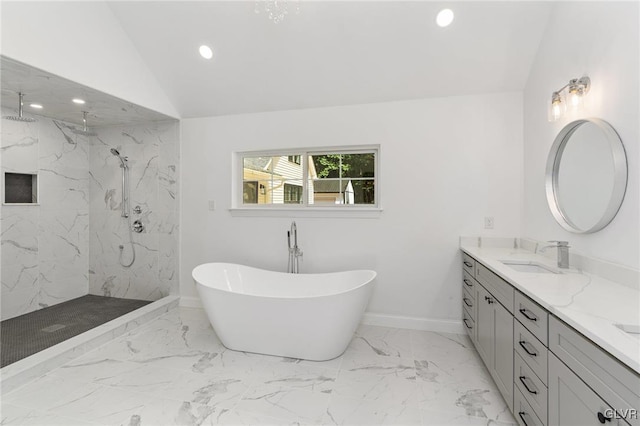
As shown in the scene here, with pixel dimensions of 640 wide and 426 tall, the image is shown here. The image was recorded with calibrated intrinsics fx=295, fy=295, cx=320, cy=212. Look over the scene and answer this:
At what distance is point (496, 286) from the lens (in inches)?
71.4

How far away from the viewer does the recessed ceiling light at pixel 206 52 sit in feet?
8.97

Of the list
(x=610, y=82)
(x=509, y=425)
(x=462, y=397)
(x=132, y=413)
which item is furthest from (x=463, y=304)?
(x=132, y=413)

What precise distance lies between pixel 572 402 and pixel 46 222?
184 inches

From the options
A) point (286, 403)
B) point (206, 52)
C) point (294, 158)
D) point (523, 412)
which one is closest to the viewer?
point (523, 412)

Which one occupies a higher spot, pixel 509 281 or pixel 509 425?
A: pixel 509 281

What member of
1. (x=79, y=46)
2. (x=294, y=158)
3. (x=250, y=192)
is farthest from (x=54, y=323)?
(x=294, y=158)

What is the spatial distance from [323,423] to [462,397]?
0.90 meters

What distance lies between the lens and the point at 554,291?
1.36 m

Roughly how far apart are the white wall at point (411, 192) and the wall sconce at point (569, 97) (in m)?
0.68

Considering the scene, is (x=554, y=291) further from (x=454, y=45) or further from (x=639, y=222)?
(x=454, y=45)

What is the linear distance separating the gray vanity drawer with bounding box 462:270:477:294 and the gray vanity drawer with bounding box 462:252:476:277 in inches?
1.5

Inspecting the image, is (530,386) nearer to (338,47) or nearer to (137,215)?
(338,47)

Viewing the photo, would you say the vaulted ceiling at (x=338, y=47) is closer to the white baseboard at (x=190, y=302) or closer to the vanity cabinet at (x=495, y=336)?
the vanity cabinet at (x=495, y=336)

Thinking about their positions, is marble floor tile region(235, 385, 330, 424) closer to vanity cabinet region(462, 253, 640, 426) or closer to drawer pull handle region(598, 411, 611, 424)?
vanity cabinet region(462, 253, 640, 426)
